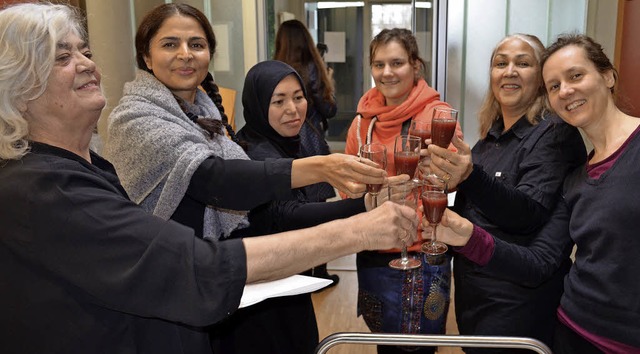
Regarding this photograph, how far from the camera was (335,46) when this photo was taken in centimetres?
705

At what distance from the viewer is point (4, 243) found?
1181mm

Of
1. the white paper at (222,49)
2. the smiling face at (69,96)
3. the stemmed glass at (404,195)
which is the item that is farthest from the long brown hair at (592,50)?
the white paper at (222,49)

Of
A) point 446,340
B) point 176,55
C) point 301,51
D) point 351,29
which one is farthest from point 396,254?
point 351,29

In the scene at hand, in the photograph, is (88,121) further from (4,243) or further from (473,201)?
(473,201)

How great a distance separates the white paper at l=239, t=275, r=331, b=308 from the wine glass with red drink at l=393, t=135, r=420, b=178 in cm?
58

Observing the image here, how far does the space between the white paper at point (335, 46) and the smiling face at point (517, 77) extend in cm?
492

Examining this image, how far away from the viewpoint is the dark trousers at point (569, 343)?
1744 mm

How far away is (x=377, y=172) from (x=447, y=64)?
2839 millimetres

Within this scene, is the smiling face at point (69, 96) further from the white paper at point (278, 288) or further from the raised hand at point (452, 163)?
the raised hand at point (452, 163)

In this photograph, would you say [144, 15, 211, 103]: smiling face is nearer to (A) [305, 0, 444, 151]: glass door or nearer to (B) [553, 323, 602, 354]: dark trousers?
(B) [553, 323, 602, 354]: dark trousers

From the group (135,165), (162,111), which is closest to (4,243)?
(135,165)

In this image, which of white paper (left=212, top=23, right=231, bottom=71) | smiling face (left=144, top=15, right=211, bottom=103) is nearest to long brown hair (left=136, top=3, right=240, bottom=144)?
smiling face (left=144, top=15, right=211, bottom=103)

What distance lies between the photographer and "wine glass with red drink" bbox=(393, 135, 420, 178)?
73.6 inches

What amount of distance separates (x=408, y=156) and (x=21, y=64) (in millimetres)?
1142
